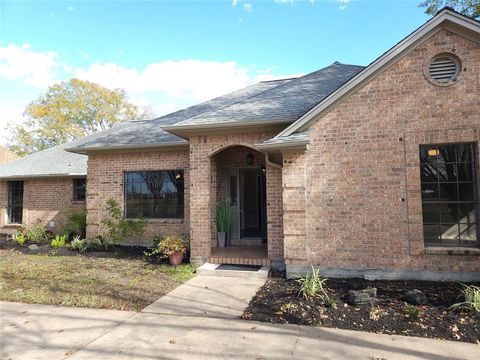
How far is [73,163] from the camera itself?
14.3 meters

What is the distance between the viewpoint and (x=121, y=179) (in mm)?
10695

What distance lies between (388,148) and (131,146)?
767 cm

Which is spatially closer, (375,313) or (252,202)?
(375,313)

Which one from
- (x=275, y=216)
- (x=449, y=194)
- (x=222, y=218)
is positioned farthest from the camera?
(x=222, y=218)

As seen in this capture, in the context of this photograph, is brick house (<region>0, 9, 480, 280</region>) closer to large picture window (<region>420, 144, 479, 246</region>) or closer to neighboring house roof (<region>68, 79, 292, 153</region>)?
large picture window (<region>420, 144, 479, 246</region>)

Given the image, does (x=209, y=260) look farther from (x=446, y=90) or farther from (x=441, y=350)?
(x=446, y=90)

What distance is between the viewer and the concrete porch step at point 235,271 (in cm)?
691

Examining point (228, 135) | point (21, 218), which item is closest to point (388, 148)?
point (228, 135)

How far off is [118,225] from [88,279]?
347 cm

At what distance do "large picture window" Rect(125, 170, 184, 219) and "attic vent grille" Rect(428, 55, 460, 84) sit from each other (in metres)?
7.33

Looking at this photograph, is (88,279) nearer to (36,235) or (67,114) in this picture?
(36,235)

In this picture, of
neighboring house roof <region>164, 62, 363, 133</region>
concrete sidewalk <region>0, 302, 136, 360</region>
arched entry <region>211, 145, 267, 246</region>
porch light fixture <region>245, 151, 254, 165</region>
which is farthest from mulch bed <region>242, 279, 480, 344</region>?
porch light fixture <region>245, 151, 254, 165</region>

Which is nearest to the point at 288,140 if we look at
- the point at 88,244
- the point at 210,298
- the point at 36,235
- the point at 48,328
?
the point at 210,298

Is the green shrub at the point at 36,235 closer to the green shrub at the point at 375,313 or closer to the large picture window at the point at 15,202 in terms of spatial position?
the large picture window at the point at 15,202
